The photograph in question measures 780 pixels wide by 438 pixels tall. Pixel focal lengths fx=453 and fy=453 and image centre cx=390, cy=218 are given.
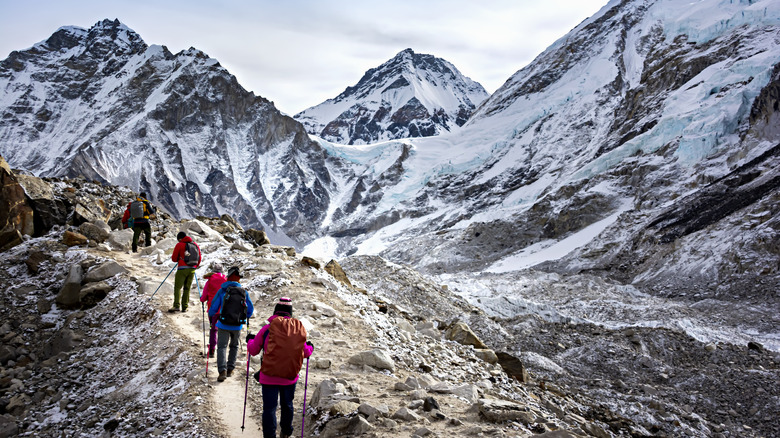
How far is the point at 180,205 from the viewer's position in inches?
5059

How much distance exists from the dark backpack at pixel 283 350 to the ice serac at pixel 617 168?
39.4 metres

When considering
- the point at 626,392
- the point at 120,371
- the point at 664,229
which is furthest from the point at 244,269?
Result: the point at 664,229

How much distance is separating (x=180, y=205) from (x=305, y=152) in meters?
66.9

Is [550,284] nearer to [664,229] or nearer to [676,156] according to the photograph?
[664,229]

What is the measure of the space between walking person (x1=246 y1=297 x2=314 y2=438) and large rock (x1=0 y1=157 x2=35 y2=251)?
12637mm

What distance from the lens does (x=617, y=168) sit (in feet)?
252

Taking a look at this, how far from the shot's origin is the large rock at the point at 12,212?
13930 millimetres

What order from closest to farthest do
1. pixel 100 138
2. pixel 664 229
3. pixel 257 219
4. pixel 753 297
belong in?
1. pixel 753 297
2. pixel 664 229
3. pixel 100 138
4. pixel 257 219

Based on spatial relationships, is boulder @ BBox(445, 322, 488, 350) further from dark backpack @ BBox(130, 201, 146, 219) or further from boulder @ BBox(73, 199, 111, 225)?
boulder @ BBox(73, 199, 111, 225)

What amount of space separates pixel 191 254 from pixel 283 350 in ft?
19.9

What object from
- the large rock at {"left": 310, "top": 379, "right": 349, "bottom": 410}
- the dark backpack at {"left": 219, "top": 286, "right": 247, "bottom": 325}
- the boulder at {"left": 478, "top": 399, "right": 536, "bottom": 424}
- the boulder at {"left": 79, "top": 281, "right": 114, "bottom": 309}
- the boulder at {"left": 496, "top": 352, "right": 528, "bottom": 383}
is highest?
the dark backpack at {"left": 219, "top": 286, "right": 247, "bottom": 325}

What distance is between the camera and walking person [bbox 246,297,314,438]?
577 cm

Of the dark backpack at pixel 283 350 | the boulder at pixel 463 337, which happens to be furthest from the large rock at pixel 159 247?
the dark backpack at pixel 283 350

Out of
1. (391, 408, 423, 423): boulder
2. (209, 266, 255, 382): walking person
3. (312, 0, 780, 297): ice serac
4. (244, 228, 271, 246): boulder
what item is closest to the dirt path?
(209, 266, 255, 382): walking person
